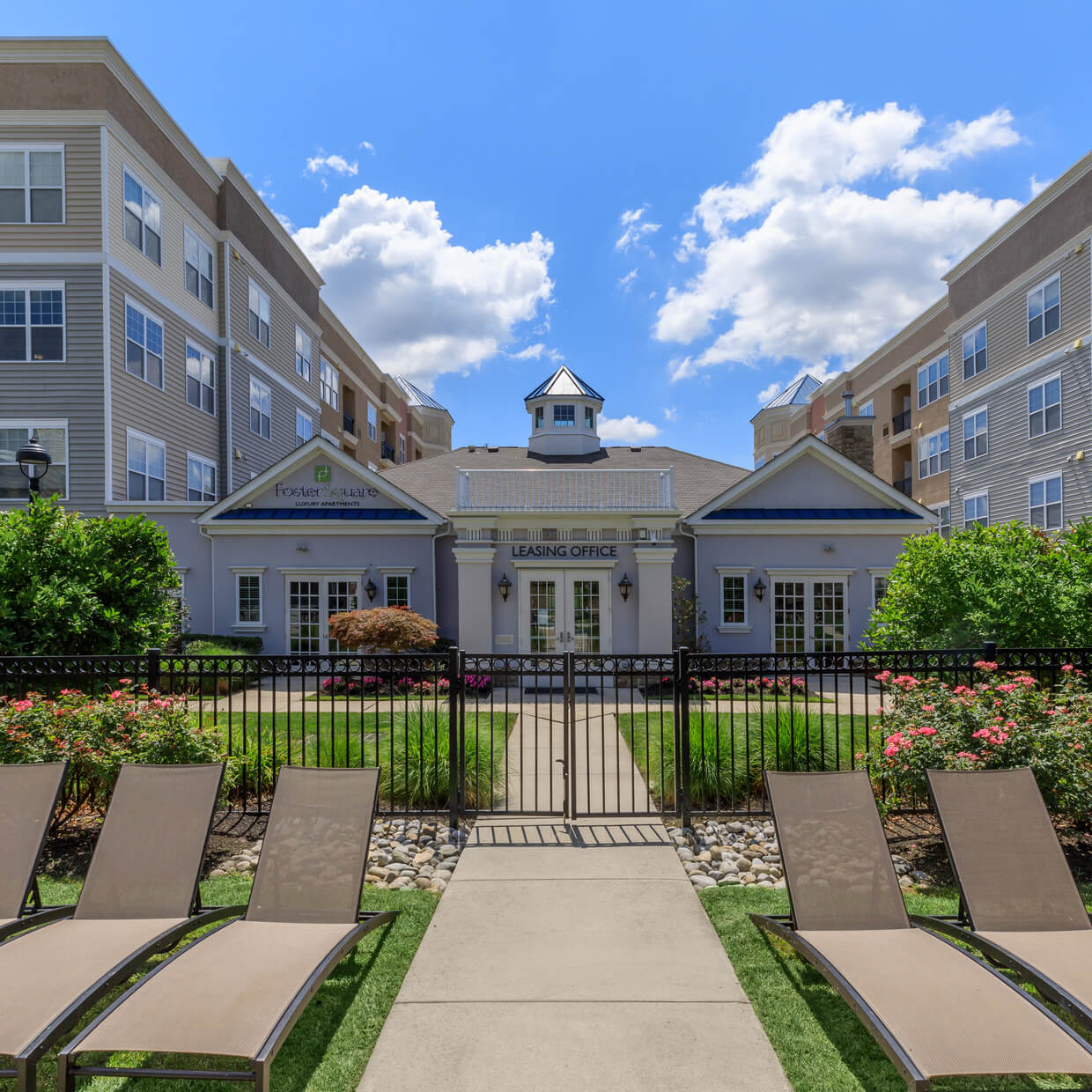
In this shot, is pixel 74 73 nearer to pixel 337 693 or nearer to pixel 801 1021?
pixel 337 693

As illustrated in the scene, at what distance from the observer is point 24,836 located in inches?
201

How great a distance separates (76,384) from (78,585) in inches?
494

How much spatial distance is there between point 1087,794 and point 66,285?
2364 cm

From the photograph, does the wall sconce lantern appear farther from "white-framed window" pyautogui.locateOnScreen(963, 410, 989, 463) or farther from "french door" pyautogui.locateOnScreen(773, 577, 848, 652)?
"white-framed window" pyautogui.locateOnScreen(963, 410, 989, 463)

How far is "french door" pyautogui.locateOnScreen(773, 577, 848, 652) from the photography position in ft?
64.4

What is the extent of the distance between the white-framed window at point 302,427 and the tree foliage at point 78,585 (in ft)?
70.8

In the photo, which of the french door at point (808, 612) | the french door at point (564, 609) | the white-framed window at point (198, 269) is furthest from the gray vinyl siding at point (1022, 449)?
the white-framed window at point (198, 269)

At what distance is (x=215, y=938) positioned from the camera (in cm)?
433

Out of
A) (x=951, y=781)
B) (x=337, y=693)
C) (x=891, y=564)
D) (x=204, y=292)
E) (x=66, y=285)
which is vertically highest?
(x=204, y=292)

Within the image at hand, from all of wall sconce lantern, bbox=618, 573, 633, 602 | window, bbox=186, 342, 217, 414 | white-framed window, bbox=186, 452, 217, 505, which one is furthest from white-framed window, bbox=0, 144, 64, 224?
wall sconce lantern, bbox=618, 573, 633, 602

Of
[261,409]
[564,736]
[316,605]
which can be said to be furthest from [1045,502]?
[261,409]

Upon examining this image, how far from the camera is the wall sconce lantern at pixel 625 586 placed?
18.3 m

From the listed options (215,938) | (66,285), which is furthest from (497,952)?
(66,285)

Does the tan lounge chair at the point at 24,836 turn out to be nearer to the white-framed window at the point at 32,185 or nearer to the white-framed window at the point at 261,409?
the white-framed window at the point at 32,185
